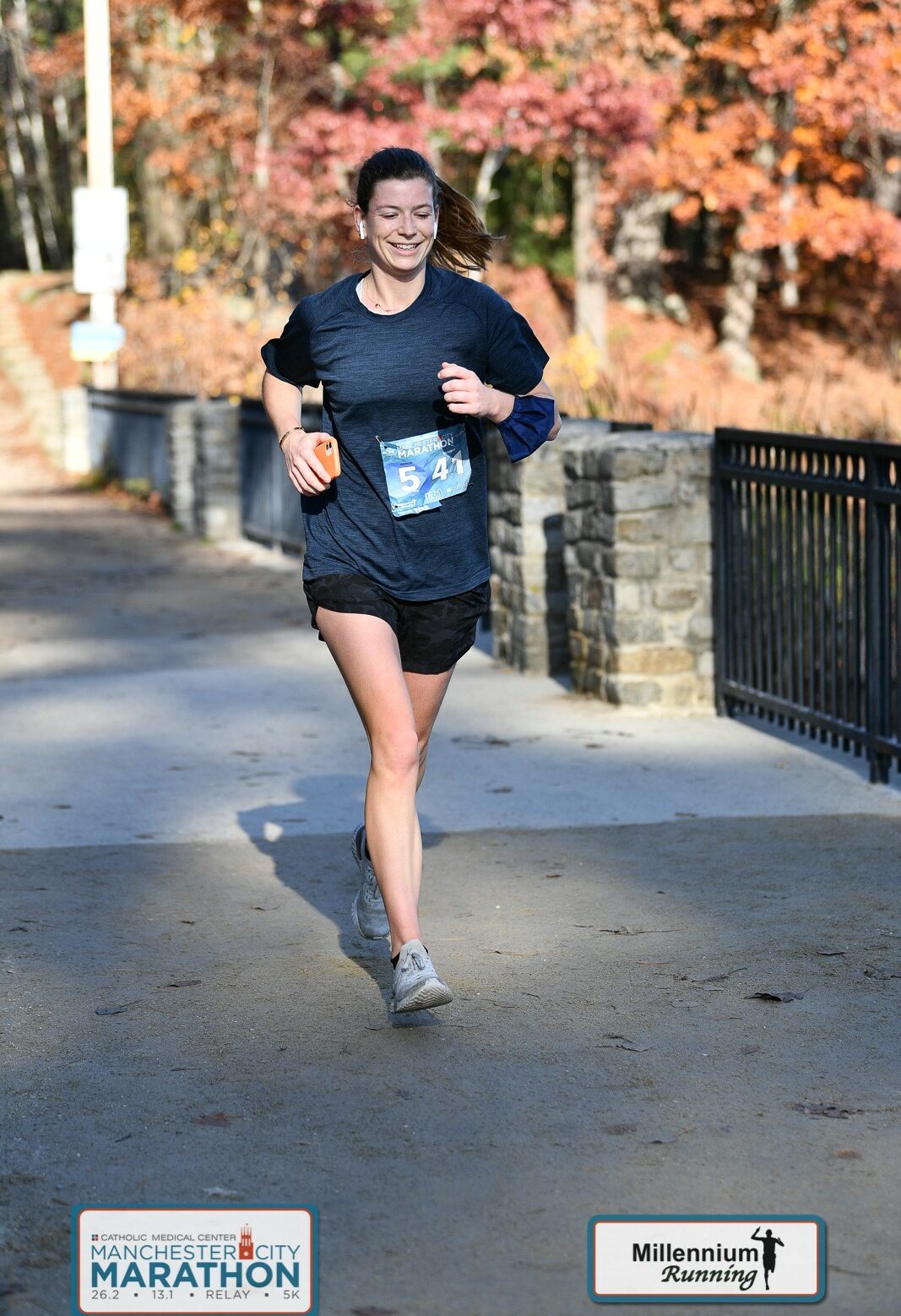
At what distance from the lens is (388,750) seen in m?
4.93

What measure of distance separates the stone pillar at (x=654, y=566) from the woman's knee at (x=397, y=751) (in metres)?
4.16

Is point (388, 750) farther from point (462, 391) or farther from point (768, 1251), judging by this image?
point (768, 1251)

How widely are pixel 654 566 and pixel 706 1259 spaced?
5.67 m

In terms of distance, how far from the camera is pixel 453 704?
9.47 meters

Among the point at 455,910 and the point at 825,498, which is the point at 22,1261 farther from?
the point at 825,498

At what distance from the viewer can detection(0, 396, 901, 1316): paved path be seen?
148 inches

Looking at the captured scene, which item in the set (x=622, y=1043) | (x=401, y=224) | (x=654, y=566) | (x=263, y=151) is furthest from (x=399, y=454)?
(x=263, y=151)

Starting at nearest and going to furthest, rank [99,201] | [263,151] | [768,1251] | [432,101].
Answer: [768,1251]
[99,201]
[263,151]
[432,101]

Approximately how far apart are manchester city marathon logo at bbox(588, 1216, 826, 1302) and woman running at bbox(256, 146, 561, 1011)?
3.97 feet

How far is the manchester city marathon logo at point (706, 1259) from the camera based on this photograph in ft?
11.2

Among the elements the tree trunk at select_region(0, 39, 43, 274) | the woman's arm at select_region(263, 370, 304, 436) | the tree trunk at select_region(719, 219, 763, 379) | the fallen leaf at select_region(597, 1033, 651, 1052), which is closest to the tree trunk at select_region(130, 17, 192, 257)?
the tree trunk at select_region(0, 39, 43, 274)

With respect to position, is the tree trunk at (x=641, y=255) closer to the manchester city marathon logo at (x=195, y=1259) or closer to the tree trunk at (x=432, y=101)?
the tree trunk at (x=432, y=101)

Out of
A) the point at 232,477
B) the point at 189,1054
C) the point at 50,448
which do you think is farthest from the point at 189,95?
the point at 189,1054

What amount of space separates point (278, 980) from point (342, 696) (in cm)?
453
